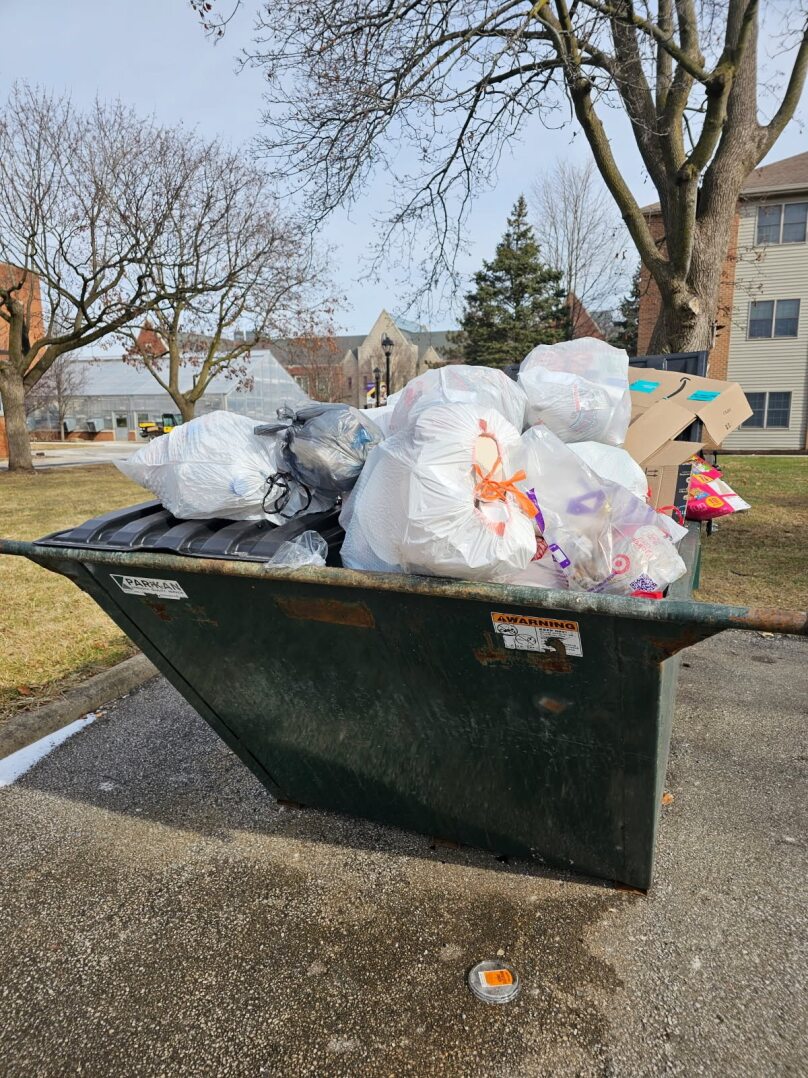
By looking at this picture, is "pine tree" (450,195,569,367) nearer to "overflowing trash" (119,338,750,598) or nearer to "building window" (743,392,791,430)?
"building window" (743,392,791,430)

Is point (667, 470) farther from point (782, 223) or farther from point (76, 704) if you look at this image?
point (782, 223)

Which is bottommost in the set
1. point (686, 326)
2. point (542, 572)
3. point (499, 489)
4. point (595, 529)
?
point (542, 572)

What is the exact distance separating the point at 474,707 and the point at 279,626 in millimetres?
586

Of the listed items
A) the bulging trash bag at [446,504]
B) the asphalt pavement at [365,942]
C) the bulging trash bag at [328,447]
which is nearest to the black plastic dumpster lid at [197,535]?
the bulging trash bag at [328,447]

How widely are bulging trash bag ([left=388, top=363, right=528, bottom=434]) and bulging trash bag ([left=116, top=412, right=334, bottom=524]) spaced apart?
425 millimetres

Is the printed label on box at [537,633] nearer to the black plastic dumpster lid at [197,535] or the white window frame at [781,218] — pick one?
the black plastic dumpster lid at [197,535]

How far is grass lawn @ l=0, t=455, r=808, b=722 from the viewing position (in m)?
4.21

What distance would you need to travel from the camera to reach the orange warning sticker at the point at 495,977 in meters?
1.92

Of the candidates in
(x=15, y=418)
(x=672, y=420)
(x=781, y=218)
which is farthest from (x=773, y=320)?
(x=672, y=420)

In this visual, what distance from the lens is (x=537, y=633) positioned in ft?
5.48

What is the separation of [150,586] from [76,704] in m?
2.10

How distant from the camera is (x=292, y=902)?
7.47 feet

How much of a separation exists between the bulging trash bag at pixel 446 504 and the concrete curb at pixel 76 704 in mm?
2266

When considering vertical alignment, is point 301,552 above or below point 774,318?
below
